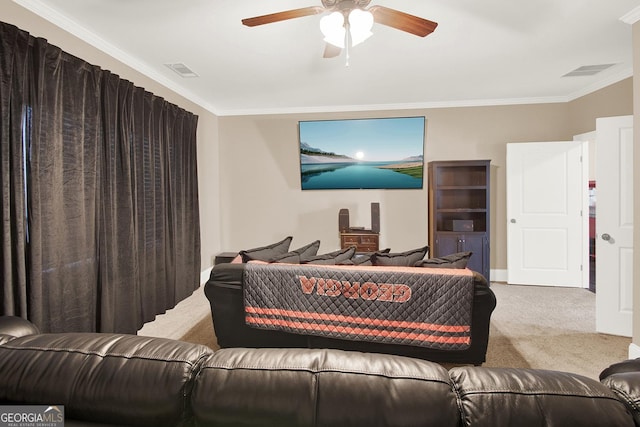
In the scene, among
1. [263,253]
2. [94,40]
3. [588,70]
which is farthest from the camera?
[588,70]

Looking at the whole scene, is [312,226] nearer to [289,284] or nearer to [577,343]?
[289,284]

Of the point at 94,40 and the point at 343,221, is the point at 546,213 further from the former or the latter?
the point at 94,40

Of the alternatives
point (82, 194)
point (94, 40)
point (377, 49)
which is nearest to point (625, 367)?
point (377, 49)

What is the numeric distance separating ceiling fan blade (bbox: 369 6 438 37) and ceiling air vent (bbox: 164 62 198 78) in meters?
2.29

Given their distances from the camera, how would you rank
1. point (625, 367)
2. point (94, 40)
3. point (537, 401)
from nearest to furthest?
1. point (537, 401)
2. point (625, 367)
3. point (94, 40)

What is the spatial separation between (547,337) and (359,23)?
118 inches

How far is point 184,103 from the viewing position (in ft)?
13.8

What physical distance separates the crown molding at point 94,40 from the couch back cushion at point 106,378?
99.9 inches

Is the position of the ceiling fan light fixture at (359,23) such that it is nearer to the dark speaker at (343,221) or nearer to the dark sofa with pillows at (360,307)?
the dark sofa with pillows at (360,307)

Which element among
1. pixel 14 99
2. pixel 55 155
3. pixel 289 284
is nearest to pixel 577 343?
pixel 289 284

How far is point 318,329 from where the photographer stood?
2240 millimetres

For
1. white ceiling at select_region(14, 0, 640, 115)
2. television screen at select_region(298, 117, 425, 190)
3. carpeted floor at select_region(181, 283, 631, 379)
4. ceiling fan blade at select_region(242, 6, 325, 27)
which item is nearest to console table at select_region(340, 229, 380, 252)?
television screen at select_region(298, 117, 425, 190)

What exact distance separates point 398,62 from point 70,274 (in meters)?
3.40

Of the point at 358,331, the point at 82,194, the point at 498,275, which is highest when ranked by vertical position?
the point at 82,194
